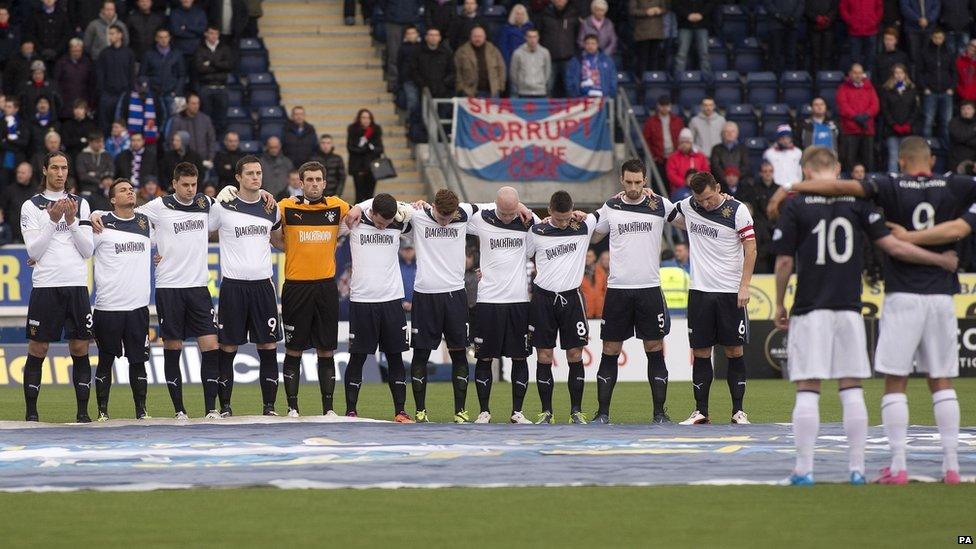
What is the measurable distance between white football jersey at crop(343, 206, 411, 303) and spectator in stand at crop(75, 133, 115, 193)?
9791 millimetres

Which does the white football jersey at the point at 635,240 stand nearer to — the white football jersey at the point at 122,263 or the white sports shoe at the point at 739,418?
the white sports shoe at the point at 739,418

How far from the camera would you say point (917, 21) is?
2961 centimetres

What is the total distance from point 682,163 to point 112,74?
10.3 meters

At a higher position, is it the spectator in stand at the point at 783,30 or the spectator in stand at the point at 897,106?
the spectator in stand at the point at 783,30

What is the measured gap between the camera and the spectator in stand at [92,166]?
24312 mm

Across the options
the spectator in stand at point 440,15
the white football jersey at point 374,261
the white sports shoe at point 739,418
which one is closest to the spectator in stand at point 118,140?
the spectator in stand at point 440,15

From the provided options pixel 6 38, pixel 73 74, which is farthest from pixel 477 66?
pixel 6 38

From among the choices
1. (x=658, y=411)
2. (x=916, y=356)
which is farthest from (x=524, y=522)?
(x=658, y=411)

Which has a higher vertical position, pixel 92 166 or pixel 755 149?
pixel 755 149

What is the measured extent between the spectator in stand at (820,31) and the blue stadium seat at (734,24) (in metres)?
1.37

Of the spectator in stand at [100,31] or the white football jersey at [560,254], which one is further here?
the spectator in stand at [100,31]

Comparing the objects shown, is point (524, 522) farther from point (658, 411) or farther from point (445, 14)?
point (445, 14)

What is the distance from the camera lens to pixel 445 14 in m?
29.0

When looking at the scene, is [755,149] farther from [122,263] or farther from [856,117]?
[122,263]
